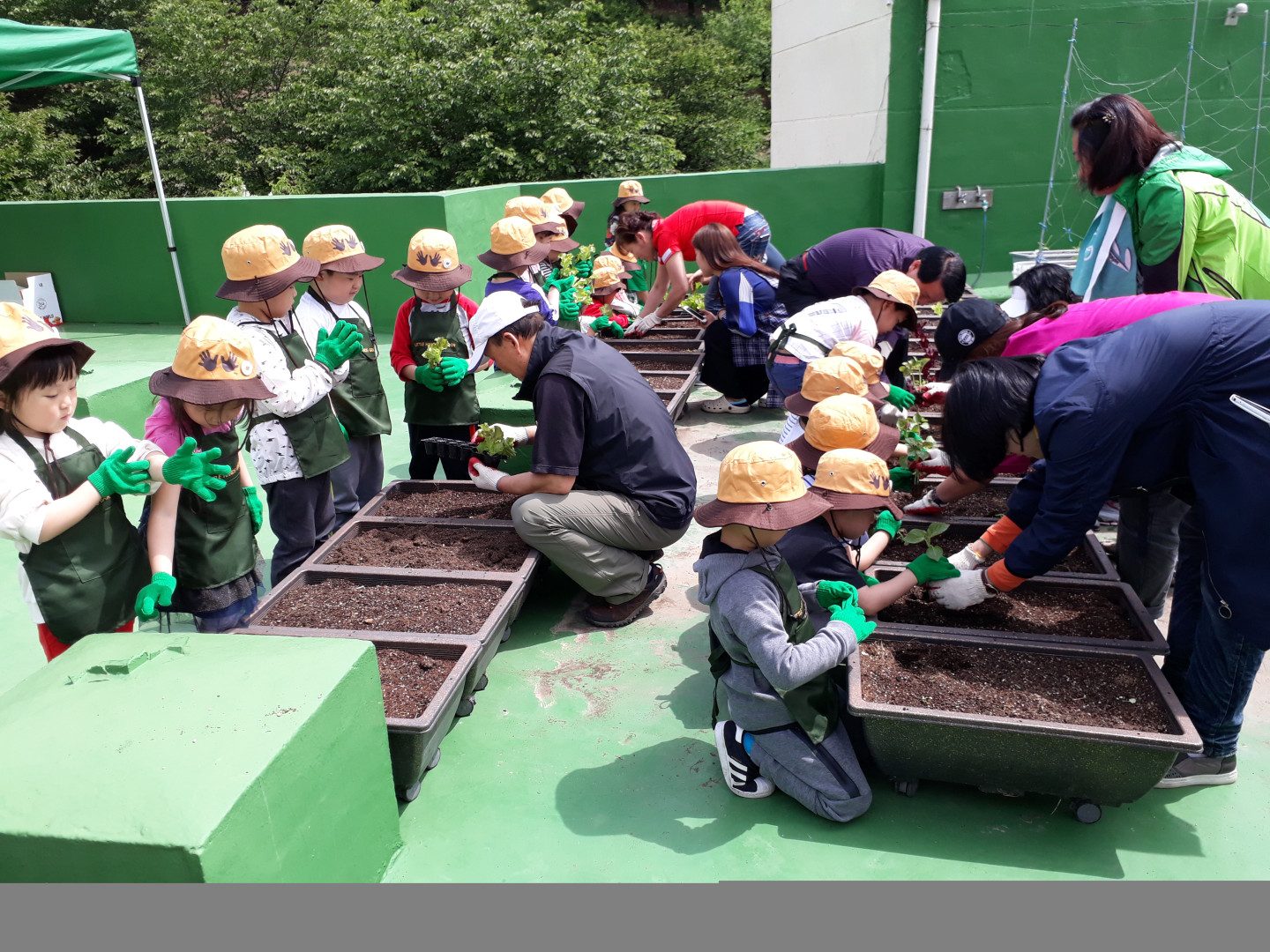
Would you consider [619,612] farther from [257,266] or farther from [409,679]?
[257,266]

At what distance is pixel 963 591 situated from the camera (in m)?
2.66

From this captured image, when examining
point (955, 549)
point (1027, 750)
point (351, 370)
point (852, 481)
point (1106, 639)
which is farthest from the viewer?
point (351, 370)

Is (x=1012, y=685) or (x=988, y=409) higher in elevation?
(x=988, y=409)

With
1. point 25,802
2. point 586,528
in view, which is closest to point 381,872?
point 25,802

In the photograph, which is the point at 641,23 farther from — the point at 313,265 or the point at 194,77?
the point at 313,265

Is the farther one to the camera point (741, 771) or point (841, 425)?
point (841, 425)

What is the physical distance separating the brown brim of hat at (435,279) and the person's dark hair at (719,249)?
5.62ft

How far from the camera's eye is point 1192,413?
213 cm

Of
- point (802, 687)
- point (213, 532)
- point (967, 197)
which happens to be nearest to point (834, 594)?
point (802, 687)

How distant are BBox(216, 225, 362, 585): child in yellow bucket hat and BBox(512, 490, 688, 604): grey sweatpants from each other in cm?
77

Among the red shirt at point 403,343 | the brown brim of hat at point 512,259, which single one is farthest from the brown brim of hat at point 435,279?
the brown brim of hat at point 512,259

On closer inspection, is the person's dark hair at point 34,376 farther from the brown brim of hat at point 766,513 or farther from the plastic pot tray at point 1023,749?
the plastic pot tray at point 1023,749

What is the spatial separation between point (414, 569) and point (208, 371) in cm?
95

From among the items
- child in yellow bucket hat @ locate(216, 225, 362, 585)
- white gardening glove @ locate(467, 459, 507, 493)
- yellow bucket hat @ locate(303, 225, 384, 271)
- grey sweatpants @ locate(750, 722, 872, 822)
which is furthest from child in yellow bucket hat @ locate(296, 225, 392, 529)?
grey sweatpants @ locate(750, 722, 872, 822)
